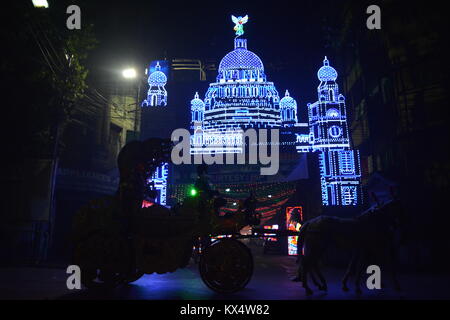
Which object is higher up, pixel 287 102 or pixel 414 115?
pixel 287 102

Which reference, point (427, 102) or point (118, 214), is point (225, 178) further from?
point (118, 214)

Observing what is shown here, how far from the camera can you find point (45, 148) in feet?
39.9

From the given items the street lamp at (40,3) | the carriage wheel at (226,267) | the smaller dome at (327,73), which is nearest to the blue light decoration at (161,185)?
the street lamp at (40,3)

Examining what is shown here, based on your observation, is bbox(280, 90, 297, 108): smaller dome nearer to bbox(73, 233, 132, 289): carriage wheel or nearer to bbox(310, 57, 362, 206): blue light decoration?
bbox(310, 57, 362, 206): blue light decoration

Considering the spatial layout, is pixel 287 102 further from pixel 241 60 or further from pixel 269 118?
pixel 241 60

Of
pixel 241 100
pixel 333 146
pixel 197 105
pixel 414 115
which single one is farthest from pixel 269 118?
pixel 414 115

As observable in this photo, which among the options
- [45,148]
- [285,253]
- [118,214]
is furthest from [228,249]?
[285,253]

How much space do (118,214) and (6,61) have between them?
8665 millimetres

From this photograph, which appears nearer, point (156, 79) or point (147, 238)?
point (147, 238)

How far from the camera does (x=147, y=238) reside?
569 centimetres

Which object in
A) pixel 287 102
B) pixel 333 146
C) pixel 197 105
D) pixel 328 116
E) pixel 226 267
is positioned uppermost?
pixel 287 102

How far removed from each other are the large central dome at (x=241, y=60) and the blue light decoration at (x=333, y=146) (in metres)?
5.87

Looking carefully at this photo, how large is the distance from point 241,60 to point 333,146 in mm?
11452

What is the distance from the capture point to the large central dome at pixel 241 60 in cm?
2527
